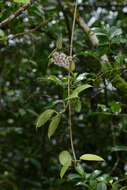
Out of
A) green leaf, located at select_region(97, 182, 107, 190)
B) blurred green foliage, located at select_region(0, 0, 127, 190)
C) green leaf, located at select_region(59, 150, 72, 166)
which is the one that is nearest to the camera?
green leaf, located at select_region(59, 150, 72, 166)

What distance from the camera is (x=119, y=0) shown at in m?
1.57

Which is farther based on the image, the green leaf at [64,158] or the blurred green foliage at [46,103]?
the blurred green foliage at [46,103]

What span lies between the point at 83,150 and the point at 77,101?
128 centimetres

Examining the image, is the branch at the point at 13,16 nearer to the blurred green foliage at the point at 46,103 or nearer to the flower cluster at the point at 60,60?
the flower cluster at the point at 60,60

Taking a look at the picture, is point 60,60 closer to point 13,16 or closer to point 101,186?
point 13,16

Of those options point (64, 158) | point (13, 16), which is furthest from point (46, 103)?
point (64, 158)

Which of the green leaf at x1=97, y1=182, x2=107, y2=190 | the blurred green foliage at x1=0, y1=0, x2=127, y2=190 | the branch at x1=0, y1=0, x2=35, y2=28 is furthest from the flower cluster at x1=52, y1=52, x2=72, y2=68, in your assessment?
the blurred green foliage at x1=0, y1=0, x2=127, y2=190

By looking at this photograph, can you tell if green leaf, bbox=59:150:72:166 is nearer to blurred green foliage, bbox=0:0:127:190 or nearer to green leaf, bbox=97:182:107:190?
green leaf, bbox=97:182:107:190

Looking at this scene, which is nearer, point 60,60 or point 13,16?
point 60,60

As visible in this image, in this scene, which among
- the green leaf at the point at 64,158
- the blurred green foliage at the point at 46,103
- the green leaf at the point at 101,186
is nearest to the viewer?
the green leaf at the point at 64,158

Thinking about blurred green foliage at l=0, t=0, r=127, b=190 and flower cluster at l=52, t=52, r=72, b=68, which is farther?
blurred green foliage at l=0, t=0, r=127, b=190

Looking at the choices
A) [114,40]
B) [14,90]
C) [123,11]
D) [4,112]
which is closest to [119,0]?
[123,11]

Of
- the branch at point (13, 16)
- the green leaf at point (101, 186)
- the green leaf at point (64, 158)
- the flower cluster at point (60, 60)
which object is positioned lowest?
the green leaf at point (101, 186)

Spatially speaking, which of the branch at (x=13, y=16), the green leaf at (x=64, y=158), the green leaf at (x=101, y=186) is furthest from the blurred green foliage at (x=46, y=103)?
the green leaf at (x=64, y=158)
